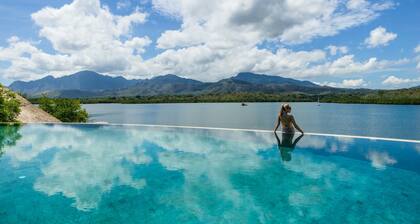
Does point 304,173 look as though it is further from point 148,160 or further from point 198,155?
point 148,160

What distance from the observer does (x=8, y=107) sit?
50.9 feet

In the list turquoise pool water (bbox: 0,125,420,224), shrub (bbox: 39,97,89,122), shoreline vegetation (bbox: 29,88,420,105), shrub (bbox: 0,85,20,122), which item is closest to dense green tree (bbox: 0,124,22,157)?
turquoise pool water (bbox: 0,125,420,224)

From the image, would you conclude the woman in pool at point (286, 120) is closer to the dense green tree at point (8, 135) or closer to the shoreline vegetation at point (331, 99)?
the dense green tree at point (8, 135)

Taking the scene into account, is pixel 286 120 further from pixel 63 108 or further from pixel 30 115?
pixel 63 108

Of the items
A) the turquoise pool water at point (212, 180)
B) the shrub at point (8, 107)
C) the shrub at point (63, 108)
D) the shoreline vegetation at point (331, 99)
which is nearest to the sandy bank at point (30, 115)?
the shrub at point (8, 107)

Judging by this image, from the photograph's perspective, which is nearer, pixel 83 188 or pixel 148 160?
pixel 83 188

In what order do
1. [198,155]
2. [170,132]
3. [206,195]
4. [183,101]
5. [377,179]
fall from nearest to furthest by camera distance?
[206,195], [377,179], [198,155], [170,132], [183,101]

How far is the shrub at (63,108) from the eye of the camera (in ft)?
85.0

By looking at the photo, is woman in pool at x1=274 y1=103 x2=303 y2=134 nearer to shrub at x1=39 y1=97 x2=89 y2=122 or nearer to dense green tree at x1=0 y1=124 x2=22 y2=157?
dense green tree at x1=0 y1=124 x2=22 y2=157

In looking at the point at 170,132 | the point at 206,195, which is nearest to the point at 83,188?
the point at 206,195

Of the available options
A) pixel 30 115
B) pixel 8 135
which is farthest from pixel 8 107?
pixel 8 135

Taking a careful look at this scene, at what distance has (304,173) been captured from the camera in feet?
19.5

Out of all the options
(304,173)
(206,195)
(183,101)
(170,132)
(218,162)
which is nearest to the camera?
(206,195)

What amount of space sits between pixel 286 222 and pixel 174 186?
7.24ft
